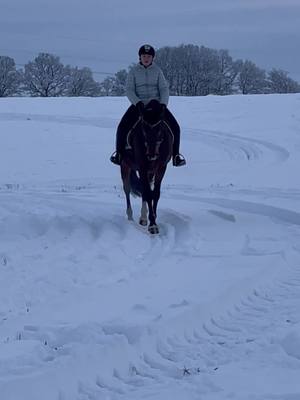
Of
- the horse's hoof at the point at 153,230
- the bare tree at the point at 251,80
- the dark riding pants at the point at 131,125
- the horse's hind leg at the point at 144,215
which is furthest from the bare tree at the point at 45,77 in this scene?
the horse's hoof at the point at 153,230

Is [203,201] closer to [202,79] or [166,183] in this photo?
[166,183]

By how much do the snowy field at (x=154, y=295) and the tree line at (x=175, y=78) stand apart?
183ft

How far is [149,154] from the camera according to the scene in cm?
1005

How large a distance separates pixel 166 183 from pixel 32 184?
3.61 m

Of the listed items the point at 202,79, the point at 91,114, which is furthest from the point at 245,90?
the point at 91,114

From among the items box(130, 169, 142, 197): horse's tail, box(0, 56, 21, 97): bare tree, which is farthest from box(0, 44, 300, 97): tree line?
box(130, 169, 142, 197): horse's tail

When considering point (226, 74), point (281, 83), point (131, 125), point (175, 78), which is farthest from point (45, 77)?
point (131, 125)

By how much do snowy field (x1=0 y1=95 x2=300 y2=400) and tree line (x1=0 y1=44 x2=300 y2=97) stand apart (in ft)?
183

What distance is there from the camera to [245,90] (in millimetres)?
72562

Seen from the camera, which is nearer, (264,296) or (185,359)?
(185,359)

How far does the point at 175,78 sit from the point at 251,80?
836cm

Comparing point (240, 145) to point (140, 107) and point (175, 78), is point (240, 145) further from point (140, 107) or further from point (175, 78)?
point (175, 78)

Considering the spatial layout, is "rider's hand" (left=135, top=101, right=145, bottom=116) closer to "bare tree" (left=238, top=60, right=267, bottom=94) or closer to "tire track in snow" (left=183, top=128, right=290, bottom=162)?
"tire track in snow" (left=183, top=128, right=290, bottom=162)

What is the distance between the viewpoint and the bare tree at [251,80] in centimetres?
7231
